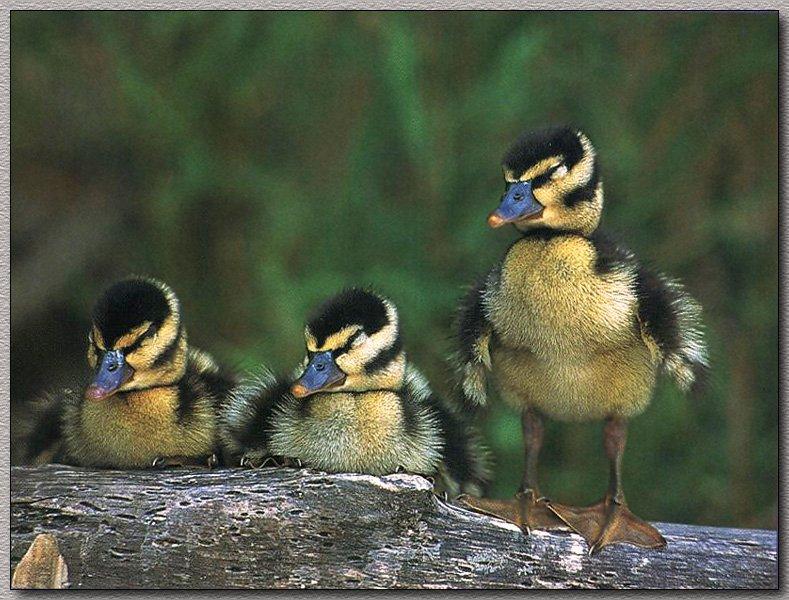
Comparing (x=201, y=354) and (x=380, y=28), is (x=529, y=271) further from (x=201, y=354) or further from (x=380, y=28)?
(x=380, y=28)

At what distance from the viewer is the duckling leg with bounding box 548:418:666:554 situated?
8.96ft

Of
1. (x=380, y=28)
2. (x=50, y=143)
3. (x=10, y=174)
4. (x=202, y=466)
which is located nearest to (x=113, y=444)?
(x=202, y=466)

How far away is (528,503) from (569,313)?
443 millimetres

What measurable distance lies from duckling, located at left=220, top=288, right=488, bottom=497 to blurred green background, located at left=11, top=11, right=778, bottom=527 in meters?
0.86

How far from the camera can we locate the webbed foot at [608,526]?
273cm

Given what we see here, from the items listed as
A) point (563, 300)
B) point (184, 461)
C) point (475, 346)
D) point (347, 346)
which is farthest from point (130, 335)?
point (563, 300)

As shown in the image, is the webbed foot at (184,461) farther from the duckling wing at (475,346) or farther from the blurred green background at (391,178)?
the blurred green background at (391,178)

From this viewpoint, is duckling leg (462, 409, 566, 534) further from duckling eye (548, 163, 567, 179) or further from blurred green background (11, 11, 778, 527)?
blurred green background (11, 11, 778, 527)

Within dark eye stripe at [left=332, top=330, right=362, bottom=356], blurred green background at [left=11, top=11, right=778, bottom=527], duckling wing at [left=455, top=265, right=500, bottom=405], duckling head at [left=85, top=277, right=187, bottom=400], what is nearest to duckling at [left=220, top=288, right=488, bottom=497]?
dark eye stripe at [left=332, top=330, right=362, bottom=356]

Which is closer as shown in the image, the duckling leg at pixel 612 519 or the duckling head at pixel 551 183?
the duckling head at pixel 551 183

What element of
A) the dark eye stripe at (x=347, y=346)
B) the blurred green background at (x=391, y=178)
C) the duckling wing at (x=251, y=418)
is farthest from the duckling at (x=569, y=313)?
the blurred green background at (x=391, y=178)

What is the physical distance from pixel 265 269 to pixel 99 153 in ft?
1.96

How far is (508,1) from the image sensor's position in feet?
10.1

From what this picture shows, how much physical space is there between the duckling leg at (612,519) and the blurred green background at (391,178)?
2.27ft
